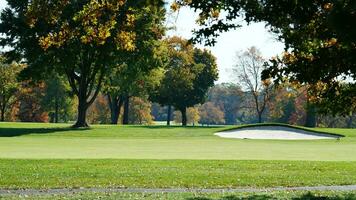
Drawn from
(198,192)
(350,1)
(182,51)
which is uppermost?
(182,51)

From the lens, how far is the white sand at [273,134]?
4719 cm

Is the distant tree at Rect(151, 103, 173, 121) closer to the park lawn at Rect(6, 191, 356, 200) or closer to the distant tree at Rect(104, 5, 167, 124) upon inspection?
the distant tree at Rect(104, 5, 167, 124)

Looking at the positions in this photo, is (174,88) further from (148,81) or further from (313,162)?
(313,162)

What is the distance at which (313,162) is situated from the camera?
935 inches

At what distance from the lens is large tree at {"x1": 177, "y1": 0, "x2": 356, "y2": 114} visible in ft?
45.6

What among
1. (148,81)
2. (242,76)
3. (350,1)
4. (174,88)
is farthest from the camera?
(242,76)

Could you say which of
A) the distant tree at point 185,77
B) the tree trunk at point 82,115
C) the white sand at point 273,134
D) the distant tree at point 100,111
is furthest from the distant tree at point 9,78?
the white sand at point 273,134

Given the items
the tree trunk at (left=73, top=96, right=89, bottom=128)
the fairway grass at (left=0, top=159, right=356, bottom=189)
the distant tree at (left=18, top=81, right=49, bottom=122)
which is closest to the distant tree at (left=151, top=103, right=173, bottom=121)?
the distant tree at (left=18, top=81, right=49, bottom=122)

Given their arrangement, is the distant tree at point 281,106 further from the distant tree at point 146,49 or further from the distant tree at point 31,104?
the distant tree at point 146,49

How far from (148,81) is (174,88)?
1414 cm

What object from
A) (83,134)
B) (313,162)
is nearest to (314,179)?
(313,162)

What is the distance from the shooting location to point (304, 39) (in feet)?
50.2

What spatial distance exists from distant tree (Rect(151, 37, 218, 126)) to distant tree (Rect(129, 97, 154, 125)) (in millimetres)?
22745

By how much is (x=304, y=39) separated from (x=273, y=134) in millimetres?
33328
